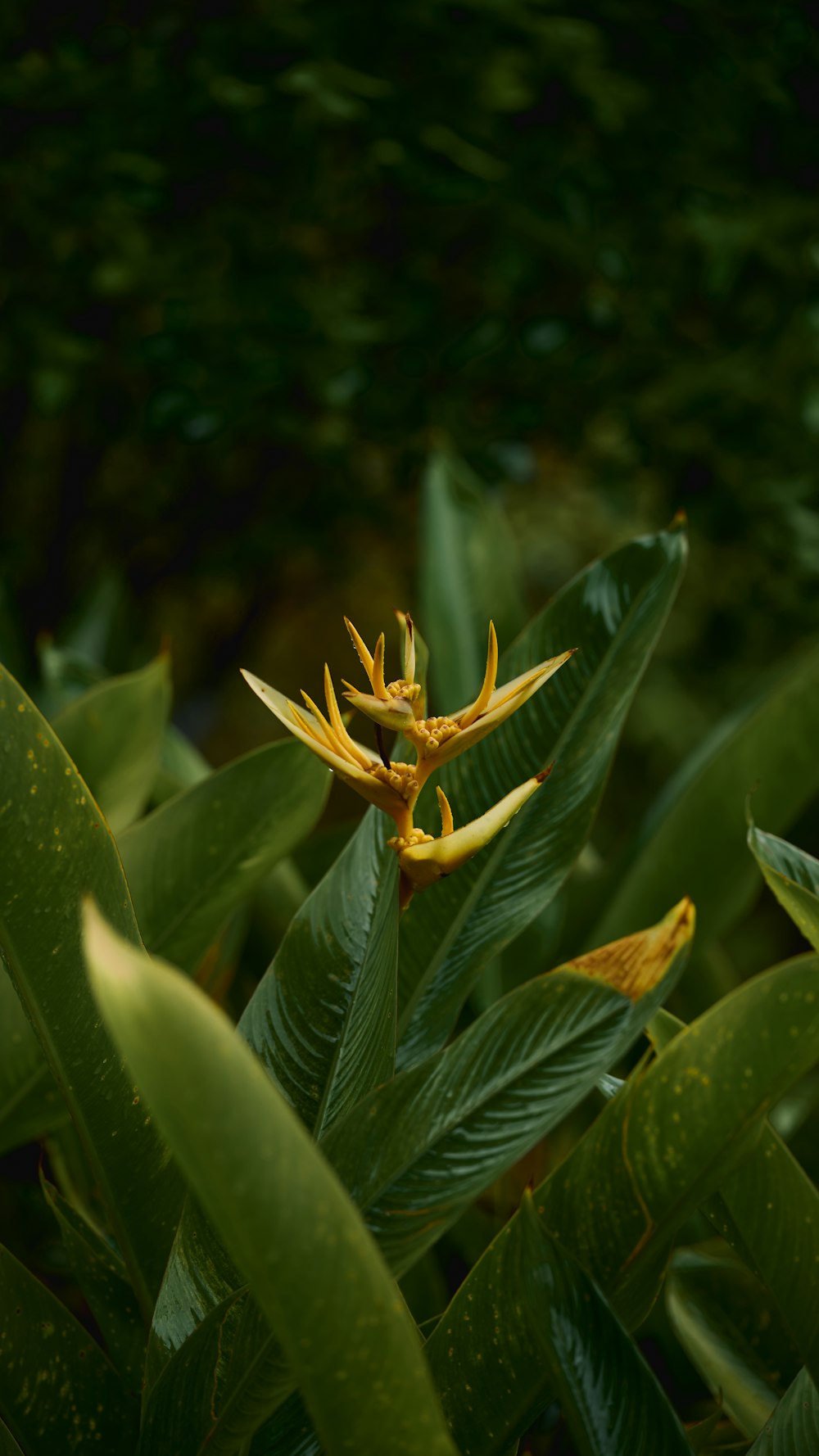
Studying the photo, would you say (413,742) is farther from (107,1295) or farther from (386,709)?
(107,1295)

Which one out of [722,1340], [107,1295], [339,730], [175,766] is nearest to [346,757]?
[339,730]

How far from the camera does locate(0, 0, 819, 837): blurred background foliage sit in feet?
4.34

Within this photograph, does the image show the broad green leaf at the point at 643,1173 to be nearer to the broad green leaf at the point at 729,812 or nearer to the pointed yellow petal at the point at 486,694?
the pointed yellow petal at the point at 486,694

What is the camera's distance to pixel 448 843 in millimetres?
417

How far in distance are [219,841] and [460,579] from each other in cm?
49

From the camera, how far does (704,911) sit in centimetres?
98

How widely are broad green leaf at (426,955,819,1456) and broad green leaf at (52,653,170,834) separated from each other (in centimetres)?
55

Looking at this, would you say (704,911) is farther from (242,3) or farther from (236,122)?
(242,3)

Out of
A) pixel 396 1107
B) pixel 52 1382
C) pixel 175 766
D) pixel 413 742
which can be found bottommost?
pixel 175 766

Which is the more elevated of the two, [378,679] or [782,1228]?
[378,679]

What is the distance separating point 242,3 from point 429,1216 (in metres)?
1.37

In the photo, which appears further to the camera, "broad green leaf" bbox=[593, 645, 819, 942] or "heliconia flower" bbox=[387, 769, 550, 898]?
"broad green leaf" bbox=[593, 645, 819, 942]

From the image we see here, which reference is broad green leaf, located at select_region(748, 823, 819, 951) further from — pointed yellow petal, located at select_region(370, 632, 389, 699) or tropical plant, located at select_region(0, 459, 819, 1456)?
pointed yellow petal, located at select_region(370, 632, 389, 699)

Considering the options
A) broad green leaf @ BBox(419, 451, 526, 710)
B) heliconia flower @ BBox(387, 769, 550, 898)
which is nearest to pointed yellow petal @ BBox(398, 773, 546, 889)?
heliconia flower @ BBox(387, 769, 550, 898)
